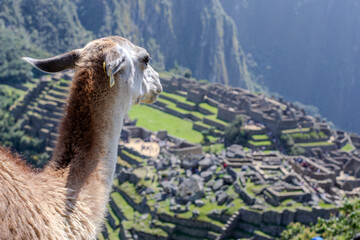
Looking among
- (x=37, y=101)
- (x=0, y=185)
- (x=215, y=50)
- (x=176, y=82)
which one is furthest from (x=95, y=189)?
(x=215, y=50)

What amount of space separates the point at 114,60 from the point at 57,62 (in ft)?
1.22

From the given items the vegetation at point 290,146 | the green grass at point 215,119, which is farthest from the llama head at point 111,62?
the green grass at point 215,119

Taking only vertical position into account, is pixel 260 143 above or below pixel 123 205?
above

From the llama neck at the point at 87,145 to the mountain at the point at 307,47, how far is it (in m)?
127

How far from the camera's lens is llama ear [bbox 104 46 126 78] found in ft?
7.10

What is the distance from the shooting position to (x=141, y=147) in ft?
86.0

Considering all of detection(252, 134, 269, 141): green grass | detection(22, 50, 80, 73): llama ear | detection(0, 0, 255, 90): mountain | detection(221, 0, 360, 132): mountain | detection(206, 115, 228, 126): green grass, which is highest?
detection(221, 0, 360, 132): mountain

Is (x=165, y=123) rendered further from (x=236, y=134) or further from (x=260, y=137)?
(x=260, y=137)

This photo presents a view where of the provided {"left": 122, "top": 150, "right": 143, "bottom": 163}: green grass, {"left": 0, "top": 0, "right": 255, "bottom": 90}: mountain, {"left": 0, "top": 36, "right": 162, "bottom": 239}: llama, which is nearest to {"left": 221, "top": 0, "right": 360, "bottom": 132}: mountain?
{"left": 0, "top": 0, "right": 255, "bottom": 90}: mountain

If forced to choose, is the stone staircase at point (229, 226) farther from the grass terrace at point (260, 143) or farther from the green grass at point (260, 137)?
the green grass at point (260, 137)

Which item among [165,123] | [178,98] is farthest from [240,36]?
[165,123]

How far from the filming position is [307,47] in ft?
469

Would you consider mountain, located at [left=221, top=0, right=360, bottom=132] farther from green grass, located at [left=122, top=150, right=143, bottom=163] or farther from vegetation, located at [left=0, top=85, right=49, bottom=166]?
green grass, located at [left=122, top=150, right=143, bottom=163]

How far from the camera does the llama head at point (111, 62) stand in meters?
2.27
